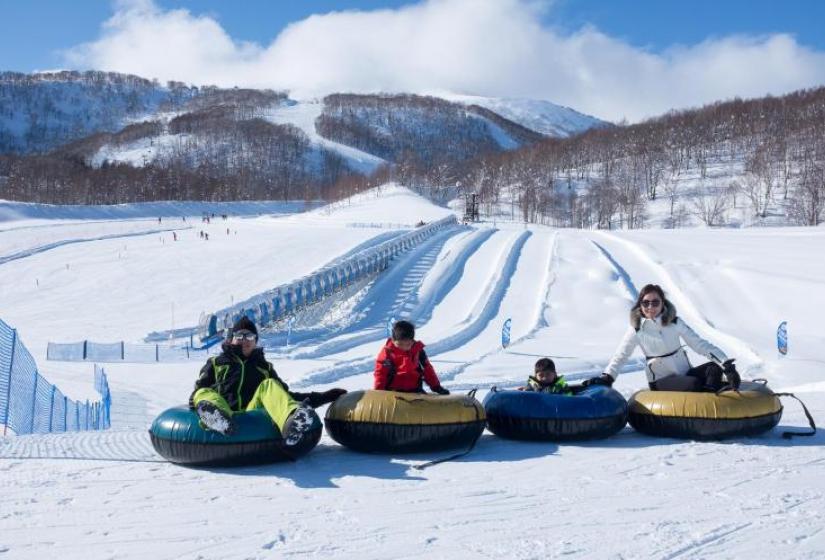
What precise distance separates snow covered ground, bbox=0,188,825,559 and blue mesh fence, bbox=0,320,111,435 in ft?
2.54

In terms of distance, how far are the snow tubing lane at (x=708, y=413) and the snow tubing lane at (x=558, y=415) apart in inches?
12.0

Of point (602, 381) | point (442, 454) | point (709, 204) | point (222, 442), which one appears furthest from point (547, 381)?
point (709, 204)

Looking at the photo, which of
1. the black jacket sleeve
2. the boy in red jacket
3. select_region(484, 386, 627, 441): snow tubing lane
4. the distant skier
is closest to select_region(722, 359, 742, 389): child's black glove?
select_region(484, 386, 627, 441): snow tubing lane

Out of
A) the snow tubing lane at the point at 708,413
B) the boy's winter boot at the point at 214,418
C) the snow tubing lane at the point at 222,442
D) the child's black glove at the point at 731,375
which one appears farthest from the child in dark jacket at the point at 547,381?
the boy's winter boot at the point at 214,418

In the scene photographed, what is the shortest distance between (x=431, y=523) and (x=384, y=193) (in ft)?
338

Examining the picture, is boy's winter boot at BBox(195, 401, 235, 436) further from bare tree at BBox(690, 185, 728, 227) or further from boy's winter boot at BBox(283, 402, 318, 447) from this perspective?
bare tree at BBox(690, 185, 728, 227)

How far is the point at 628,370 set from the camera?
14773 mm

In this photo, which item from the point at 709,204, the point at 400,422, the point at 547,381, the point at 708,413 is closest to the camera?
the point at 400,422

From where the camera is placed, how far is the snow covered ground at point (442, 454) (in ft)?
14.7

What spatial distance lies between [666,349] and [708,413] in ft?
2.80

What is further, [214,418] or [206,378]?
[206,378]

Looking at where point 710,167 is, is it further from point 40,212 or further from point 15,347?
point 15,347

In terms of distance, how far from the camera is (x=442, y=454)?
6.57 m

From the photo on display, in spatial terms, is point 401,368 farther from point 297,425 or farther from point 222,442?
point 222,442
